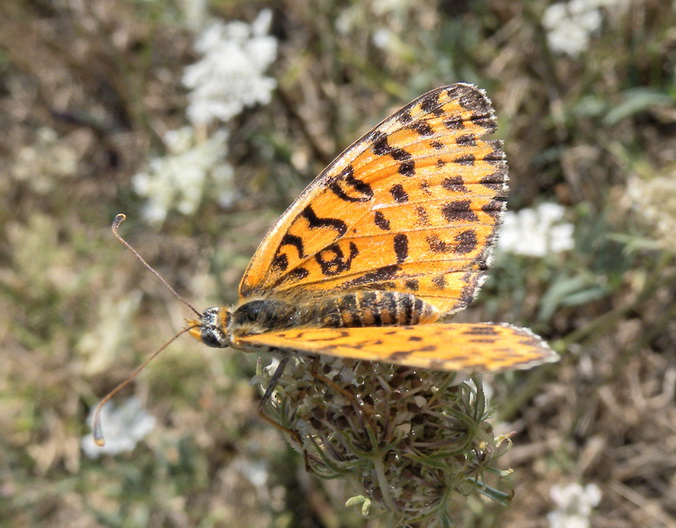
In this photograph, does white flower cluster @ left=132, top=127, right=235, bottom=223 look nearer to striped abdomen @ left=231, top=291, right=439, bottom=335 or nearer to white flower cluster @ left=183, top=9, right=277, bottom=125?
white flower cluster @ left=183, top=9, right=277, bottom=125

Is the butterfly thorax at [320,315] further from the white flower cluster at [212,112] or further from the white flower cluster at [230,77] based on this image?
the white flower cluster at [230,77]

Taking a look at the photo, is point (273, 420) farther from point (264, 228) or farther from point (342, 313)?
point (264, 228)

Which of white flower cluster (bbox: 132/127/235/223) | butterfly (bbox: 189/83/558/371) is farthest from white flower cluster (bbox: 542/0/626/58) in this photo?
butterfly (bbox: 189/83/558/371)

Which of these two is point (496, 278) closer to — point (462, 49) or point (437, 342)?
point (462, 49)

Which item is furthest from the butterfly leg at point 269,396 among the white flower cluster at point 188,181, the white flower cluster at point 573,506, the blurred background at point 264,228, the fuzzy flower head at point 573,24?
the fuzzy flower head at point 573,24

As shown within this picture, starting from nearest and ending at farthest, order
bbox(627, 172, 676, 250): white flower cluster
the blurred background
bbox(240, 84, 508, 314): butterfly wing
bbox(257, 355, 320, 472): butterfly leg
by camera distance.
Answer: bbox(257, 355, 320, 472): butterfly leg < bbox(240, 84, 508, 314): butterfly wing < bbox(627, 172, 676, 250): white flower cluster < the blurred background

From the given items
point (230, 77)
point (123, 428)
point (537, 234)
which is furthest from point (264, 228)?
point (537, 234)

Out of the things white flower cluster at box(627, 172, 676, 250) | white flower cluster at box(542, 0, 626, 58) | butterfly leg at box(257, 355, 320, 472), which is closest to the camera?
butterfly leg at box(257, 355, 320, 472)
